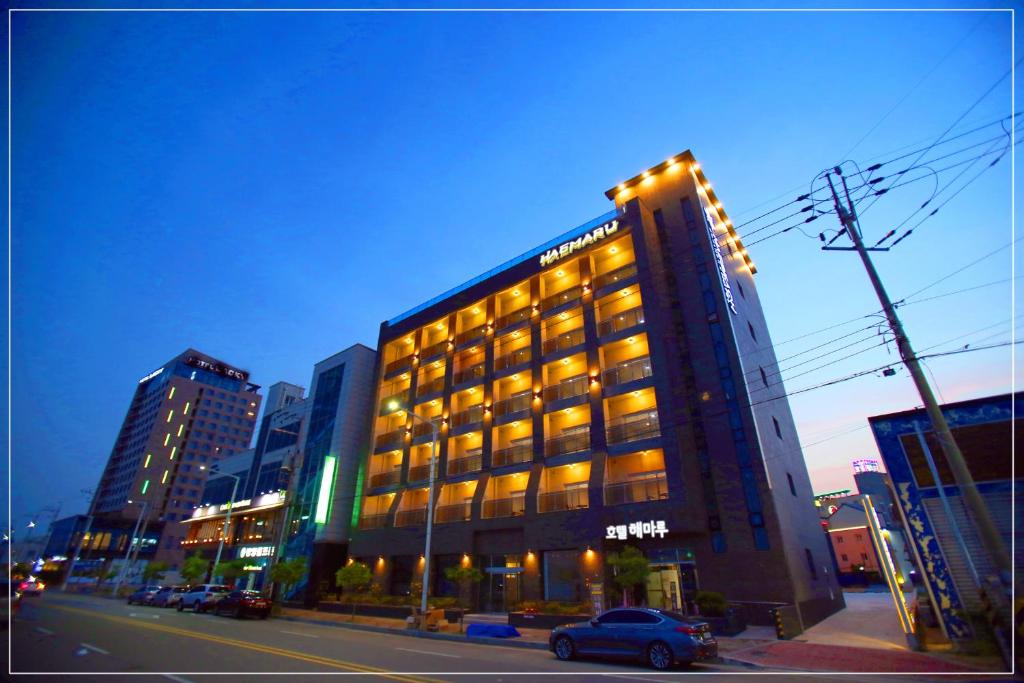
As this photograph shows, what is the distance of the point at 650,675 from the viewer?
11.4 metres

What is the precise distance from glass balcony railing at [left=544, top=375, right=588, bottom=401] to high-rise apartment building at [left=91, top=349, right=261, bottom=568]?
316 feet

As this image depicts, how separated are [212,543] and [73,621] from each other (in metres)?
41.2

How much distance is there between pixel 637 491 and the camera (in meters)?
26.8

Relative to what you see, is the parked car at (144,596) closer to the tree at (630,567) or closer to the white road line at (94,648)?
the white road line at (94,648)

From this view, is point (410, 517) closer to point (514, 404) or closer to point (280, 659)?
point (514, 404)

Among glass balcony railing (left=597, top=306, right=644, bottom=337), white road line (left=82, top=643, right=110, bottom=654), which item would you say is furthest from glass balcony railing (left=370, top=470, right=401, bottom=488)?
white road line (left=82, top=643, right=110, bottom=654)

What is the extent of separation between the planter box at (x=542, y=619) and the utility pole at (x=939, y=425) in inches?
627

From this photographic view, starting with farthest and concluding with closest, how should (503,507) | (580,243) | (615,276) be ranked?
(580,243) < (615,276) < (503,507)

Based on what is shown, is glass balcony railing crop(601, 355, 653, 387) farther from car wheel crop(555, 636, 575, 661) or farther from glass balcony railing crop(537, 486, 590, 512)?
car wheel crop(555, 636, 575, 661)

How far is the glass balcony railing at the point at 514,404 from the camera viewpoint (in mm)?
35750

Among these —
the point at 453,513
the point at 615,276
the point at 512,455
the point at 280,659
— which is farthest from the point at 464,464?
the point at 280,659

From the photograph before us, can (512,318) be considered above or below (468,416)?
above

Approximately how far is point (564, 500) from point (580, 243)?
61.2 feet

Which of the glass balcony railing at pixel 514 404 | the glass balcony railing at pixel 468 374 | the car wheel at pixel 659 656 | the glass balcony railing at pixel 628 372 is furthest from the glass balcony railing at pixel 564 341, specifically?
the car wheel at pixel 659 656
